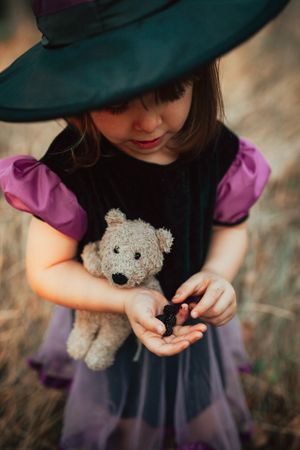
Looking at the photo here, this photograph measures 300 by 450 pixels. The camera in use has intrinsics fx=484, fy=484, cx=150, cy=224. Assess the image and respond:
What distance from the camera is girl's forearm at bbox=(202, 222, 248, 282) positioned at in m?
1.09

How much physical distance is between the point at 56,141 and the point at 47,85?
28cm

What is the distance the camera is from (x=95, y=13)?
70 centimetres

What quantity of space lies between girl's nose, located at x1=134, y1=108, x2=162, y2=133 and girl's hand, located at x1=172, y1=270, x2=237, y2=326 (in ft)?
1.01

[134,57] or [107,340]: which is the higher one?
[134,57]

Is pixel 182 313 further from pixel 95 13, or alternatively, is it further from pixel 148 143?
pixel 95 13

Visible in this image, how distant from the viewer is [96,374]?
3.97 feet

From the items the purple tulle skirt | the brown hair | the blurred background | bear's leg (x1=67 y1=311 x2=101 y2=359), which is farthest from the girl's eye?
the blurred background

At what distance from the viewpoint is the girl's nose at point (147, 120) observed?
2.62 ft

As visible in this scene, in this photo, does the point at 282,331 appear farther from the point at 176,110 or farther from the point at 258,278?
the point at 176,110

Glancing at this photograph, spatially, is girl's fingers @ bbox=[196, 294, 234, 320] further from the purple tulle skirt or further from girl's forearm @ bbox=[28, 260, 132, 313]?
the purple tulle skirt

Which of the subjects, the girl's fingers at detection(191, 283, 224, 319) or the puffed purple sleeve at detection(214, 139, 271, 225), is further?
the puffed purple sleeve at detection(214, 139, 271, 225)

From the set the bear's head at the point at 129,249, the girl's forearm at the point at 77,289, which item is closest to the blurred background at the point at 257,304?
the girl's forearm at the point at 77,289

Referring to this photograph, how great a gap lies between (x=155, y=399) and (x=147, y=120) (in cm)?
73

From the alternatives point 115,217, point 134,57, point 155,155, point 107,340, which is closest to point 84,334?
point 107,340
